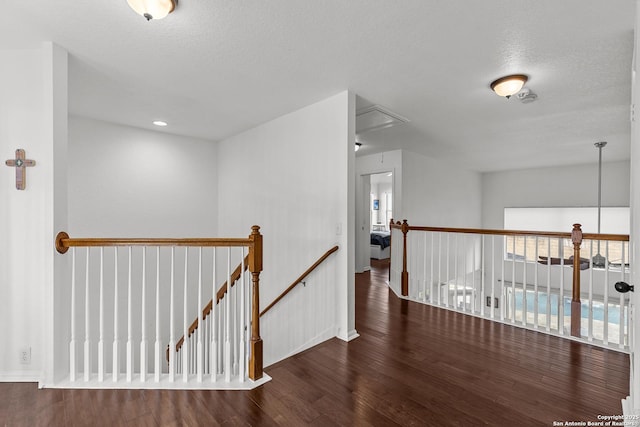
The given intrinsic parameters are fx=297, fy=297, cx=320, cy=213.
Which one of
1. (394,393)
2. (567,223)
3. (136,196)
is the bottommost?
(394,393)

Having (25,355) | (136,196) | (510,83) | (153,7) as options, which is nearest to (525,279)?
(510,83)

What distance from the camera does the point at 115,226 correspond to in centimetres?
427

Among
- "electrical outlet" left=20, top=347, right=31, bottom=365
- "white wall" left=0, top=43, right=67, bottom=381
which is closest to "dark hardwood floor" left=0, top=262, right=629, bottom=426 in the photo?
"electrical outlet" left=20, top=347, right=31, bottom=365

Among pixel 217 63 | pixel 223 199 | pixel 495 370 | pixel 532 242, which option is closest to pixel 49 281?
pixel 217 63

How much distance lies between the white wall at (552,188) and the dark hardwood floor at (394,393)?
16.9 ft

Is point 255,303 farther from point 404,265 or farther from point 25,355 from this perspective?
point 404,265

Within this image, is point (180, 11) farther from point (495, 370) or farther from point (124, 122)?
point (495, 370)

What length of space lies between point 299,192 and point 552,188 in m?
7.18

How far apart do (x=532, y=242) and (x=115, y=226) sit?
958 cm

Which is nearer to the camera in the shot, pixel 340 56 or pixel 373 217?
pixel 340 56

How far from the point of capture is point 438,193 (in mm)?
6887

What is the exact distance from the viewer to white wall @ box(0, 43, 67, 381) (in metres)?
2.29

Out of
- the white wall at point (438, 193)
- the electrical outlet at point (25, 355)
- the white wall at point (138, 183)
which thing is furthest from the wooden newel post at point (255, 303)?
the white wall at point (438, 193)

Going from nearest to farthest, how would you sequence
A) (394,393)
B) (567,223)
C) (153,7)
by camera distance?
(153,7) → (394,393) → (567,223)
